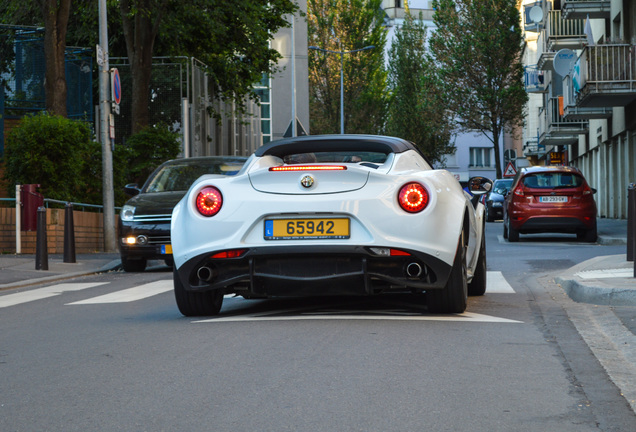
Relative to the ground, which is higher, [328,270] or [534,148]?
[534,148]

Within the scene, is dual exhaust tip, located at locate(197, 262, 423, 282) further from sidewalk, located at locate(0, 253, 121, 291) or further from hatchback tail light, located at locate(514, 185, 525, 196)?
hatchback tail light, located at locate(514, 185, 525, 196)

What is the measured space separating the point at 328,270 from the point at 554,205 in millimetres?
15222

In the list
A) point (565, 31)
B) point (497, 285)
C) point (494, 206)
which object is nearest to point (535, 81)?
point (565, 31)

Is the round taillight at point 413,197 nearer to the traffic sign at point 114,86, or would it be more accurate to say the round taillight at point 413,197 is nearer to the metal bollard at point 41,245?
the metal bollard at point 41,245

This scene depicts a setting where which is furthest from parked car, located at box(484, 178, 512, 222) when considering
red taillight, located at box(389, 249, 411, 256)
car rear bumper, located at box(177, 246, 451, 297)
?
red taillight, located at box(389, 249, 411, 256)

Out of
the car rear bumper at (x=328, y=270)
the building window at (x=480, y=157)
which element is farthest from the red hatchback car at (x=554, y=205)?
the building window at (x=480, y=157)

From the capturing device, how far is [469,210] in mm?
8422

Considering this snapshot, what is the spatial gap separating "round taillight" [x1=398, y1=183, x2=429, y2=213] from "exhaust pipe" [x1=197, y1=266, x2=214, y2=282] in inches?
53.9

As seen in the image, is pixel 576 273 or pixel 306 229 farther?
pixel 576 273

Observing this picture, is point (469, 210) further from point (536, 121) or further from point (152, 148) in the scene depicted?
point (536, 121)

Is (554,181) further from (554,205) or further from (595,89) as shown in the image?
(595,89)

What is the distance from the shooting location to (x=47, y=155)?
20609mm

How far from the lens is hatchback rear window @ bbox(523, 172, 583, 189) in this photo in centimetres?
2186

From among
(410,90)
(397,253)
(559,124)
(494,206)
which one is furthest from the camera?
(410,90)
